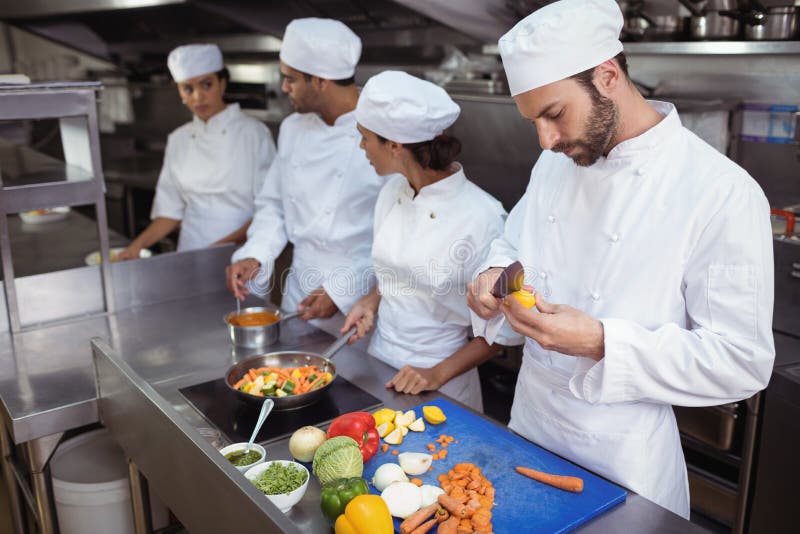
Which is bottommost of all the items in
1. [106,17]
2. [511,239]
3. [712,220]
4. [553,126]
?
[511,239]

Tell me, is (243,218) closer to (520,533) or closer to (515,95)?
(515,95)

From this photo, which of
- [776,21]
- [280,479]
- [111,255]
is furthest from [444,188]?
[111,255]

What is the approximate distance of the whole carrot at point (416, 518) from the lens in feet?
4.17

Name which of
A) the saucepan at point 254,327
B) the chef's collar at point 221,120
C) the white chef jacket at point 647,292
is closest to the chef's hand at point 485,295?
the white chef jacket at point 647,292

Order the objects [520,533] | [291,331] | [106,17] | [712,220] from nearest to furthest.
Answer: [520,533], [712,220], [291,331], [106,17]

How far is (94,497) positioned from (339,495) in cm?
120

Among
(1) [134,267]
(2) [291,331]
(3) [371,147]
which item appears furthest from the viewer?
(1) [134,267]

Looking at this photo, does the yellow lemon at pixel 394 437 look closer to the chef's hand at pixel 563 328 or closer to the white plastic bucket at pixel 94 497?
the chef's hand at pixel 563 328

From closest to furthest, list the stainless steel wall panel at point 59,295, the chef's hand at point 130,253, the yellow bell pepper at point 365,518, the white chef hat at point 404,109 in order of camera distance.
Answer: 1. the yellow bell pepper at point 365,518
2. the white chef hat at point 404,109
3. the stainless steel wall panel at point 59,295
4. the chef's hand at point 130,253

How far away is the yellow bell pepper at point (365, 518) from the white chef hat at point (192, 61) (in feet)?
8.24

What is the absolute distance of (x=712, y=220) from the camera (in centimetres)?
142

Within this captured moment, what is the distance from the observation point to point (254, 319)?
7.50 feet

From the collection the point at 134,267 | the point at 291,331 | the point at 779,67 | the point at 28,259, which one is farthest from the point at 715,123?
the point at 28,259

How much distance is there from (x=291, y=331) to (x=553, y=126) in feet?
3.98
